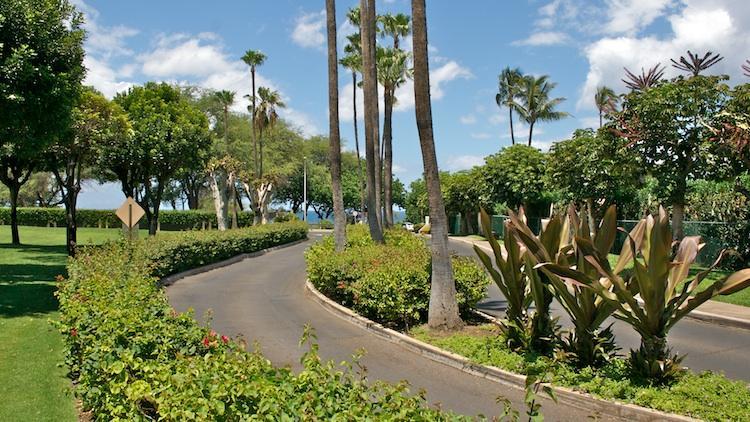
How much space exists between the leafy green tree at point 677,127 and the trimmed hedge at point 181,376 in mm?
15459

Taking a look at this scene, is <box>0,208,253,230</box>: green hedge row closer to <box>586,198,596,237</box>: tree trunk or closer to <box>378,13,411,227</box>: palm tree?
<box>378,13,411,227</box>: palm tree

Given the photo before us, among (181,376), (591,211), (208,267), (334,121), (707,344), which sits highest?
(334,121)

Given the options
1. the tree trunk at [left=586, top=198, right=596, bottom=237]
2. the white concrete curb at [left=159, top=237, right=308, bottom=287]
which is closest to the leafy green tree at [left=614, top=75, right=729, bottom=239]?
the tree trunk at [left=586, top=198, right=596, bottom=237]

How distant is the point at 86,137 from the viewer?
24.4 metres

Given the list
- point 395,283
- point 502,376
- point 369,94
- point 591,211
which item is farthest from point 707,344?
point 591,211

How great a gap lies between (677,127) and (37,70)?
17.0 meters

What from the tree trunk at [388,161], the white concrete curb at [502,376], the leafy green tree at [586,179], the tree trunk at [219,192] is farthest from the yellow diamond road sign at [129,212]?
the tree trunk at [219,192]

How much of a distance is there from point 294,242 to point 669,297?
107 ft

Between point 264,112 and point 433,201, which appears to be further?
point 264,112

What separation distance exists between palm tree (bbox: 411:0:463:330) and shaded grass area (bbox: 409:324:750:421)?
1.69m

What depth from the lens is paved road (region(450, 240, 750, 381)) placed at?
9523mm

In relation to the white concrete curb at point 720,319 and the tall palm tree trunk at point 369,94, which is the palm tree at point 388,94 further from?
the white concrete curb at point 720,319

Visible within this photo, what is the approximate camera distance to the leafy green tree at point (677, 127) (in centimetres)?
1859

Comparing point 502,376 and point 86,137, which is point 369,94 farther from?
point 502,376
